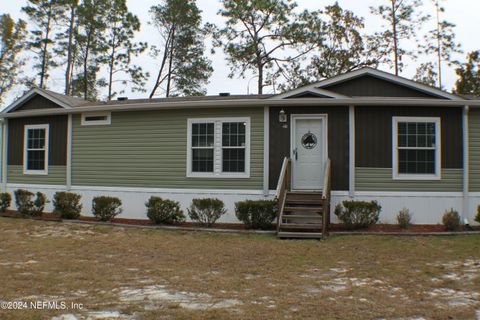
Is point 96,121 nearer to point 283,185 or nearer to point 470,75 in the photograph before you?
point 283,185

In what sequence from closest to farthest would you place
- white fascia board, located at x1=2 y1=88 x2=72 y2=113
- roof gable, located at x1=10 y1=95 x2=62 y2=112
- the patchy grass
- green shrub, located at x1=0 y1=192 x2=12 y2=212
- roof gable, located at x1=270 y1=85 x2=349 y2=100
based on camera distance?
the patchy grass
roof gable, located at x1=270 y1=85 x2=349 y2=100
green shrub, located at x1=0 y1=192 x2=12 y2=212
white fascia board, located at x1=2 y1=88 x2=72 y2=113
roof gable, located at x1=10 y1=95 x2=62 y2=112

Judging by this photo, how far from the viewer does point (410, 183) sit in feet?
32.7

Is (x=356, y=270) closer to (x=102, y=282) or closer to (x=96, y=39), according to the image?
(x=102, y=282)

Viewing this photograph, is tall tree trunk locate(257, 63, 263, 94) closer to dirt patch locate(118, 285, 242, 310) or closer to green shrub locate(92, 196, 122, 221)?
green shrub locate(92, 196, 122, 221)

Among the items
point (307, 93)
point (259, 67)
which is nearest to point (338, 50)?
point (259, 67)

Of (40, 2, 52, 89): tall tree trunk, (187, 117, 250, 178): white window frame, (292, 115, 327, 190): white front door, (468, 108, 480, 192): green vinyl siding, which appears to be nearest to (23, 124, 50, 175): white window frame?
(187, 117, 250, 178): white window frame

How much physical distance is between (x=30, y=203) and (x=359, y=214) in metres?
9.05

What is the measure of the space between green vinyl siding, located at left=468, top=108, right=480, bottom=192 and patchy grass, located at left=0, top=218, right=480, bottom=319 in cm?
223

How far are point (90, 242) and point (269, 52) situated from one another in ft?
65.8

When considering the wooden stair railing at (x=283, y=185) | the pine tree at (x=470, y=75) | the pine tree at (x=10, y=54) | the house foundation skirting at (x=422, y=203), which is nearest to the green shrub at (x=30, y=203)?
the wooden stair railing at (x=283, y=185)

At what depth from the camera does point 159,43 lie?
92.0 feet

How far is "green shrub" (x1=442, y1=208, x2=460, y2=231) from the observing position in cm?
900

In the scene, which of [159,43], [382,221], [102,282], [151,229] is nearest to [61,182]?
[151,229]

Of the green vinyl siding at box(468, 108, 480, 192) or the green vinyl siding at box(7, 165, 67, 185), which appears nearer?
the green vinyl siding at box(468, 108, 480, 192)
